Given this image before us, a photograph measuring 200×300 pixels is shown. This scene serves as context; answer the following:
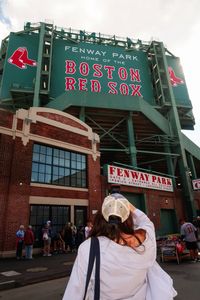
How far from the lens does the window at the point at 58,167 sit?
1552 cm

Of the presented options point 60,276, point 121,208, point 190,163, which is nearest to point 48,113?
point 60,276

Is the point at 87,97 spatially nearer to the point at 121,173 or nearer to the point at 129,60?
the point at 121,173

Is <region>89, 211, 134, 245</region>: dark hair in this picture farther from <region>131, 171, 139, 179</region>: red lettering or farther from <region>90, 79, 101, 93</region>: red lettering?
<region>90, 79, 101, 93</region>: red lettering

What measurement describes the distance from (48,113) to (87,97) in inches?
267

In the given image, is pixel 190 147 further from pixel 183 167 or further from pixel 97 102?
pixel 97 102

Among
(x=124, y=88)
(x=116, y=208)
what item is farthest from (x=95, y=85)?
(x=116, y=208)

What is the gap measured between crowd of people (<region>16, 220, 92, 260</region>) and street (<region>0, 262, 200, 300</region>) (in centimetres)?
497

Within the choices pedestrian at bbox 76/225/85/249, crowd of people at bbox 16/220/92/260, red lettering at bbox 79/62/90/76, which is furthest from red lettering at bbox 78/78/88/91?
pedestrian at bbox 76/225/85/249

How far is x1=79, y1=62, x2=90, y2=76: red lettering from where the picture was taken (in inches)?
1136

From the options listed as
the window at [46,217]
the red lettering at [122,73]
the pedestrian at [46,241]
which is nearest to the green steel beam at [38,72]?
the red lettering at [122,73]

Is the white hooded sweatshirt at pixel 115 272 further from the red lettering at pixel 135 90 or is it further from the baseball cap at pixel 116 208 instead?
the red lettering at pixel 135 90

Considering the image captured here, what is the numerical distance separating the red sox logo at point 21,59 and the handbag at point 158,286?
100 feet

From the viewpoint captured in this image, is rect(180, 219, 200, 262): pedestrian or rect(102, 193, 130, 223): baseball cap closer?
rect(102, 193, 130, 223): baseball cap

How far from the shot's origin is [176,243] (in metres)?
9.72
